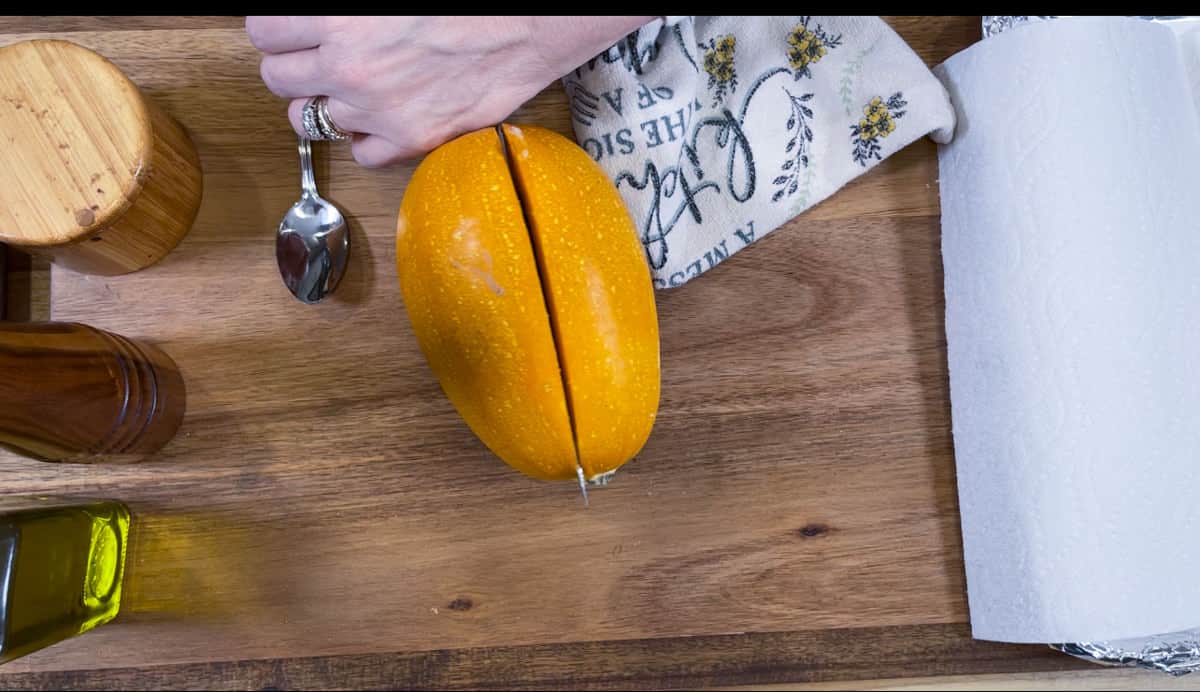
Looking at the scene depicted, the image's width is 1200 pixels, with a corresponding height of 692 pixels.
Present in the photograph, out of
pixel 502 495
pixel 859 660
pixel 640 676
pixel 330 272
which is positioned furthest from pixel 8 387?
pixel 859 660

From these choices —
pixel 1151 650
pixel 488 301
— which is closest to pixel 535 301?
pixel 488 301

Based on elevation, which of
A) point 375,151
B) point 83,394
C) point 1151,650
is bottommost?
point 1151,650

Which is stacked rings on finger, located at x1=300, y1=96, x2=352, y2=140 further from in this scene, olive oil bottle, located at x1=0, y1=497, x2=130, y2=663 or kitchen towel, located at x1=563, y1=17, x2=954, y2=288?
olive oil bottle, located at x1=0, y1=497, x2=130, y2=663

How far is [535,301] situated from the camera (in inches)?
18.7

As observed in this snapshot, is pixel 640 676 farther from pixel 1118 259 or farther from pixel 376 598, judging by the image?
pixel 1118 259

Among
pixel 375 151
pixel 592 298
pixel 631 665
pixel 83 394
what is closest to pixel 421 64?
pixel 375 151

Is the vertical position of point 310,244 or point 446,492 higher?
point 310,244

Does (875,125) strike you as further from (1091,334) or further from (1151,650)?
(1151,650)

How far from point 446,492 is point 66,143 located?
340 millimetres

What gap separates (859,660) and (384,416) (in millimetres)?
402

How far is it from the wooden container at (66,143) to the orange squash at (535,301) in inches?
7.3

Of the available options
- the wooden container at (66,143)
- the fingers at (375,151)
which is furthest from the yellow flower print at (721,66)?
the wooden container at (66,143)

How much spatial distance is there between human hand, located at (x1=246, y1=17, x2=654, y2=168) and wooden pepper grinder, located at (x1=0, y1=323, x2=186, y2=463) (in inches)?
8.1

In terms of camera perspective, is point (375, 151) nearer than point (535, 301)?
No
